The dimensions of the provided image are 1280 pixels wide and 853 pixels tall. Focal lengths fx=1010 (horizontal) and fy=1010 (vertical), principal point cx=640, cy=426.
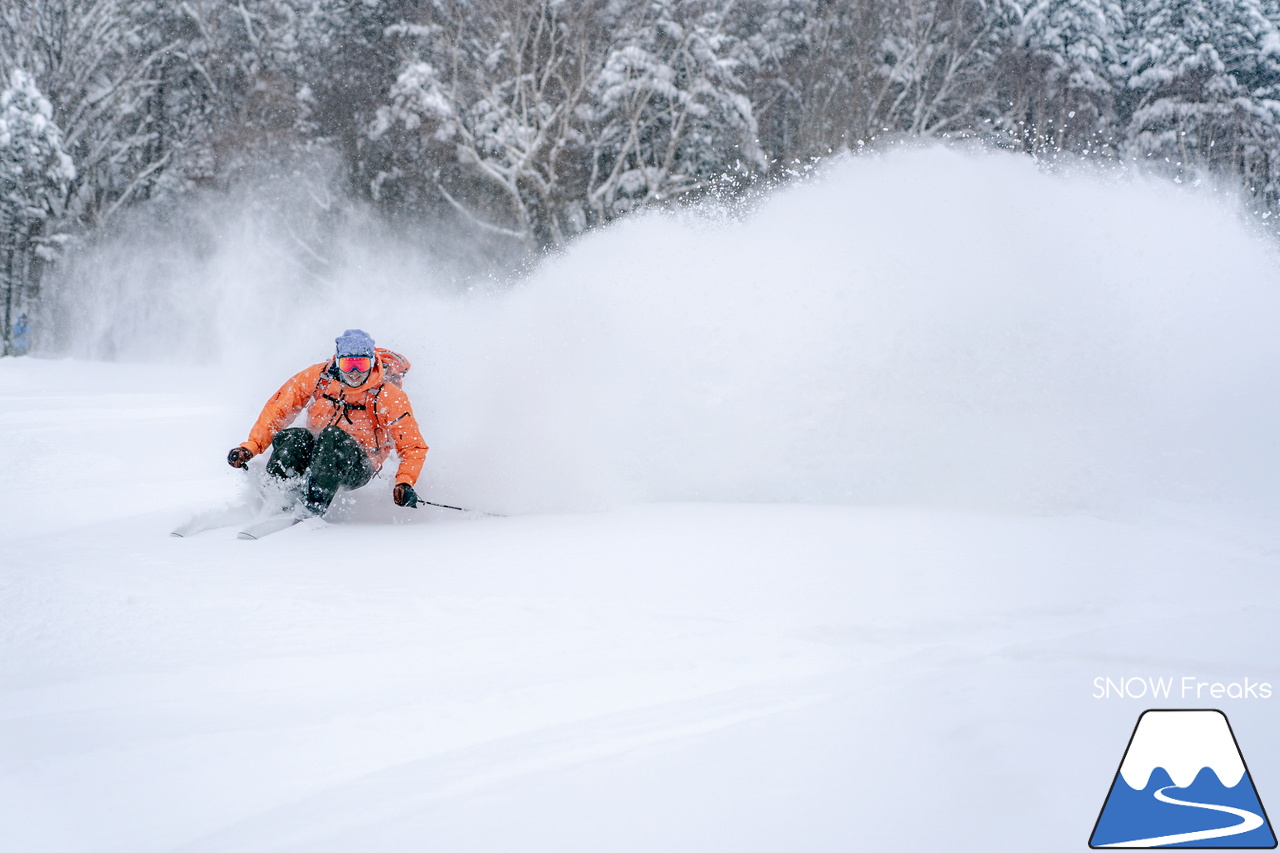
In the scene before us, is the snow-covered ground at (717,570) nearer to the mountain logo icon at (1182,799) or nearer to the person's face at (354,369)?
the mountain logo icon at (1182,799)

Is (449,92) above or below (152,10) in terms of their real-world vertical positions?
below

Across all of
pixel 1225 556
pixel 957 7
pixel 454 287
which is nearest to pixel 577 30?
pixel 454 287

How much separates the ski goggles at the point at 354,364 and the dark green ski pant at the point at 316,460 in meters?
0.31

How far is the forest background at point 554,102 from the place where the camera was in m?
20.6

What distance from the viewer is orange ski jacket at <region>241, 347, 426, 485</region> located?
534 cm

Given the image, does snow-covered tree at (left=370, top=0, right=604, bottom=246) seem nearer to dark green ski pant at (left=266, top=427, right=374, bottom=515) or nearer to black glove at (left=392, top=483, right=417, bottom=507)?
dark green ski pant at (left=266, top=427, right=374, bottom=515)

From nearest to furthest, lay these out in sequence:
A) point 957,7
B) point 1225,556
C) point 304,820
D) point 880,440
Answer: point 304,820, point 1225,556, point 880,440, point 957,7

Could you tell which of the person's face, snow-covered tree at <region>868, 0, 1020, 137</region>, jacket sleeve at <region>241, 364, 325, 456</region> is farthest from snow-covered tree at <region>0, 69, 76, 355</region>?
the person's face

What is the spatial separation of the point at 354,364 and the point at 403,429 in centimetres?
44

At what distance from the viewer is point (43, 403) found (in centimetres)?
1206

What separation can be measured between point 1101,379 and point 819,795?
5.02 metres

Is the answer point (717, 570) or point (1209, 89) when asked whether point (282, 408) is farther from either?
point (1209, 89)

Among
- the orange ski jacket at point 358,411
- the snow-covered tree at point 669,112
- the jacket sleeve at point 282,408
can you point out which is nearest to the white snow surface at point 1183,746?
the orange ski jacket at point 358,411

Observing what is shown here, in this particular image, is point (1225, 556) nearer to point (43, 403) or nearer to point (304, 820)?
point (304, 820)
